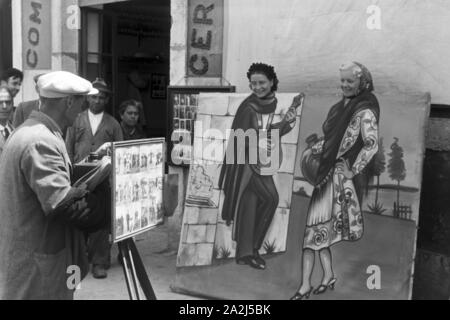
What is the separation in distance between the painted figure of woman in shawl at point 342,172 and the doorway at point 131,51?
118 inches

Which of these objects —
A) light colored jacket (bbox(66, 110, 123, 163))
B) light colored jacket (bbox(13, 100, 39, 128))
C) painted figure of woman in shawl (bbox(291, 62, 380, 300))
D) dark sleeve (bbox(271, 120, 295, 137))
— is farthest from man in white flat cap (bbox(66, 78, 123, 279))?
painted figure of woman in shawl (bbox(291, 62, 380, 300))

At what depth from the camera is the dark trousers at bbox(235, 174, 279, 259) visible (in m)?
4.77

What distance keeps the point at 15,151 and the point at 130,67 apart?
20.7 ft

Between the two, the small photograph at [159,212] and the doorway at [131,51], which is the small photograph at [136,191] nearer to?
the small photograph at [159,212]

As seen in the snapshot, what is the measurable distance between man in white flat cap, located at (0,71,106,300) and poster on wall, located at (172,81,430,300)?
6.14 feet

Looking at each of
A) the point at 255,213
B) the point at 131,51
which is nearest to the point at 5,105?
the point at 255,213

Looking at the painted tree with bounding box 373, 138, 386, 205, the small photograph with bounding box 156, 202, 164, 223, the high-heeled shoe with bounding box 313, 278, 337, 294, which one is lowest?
the high-heeled shoe with bounding box 313, 278, 337, 294

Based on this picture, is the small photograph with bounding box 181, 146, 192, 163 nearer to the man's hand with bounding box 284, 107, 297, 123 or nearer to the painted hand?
the man's hand with bounding box 284, 107, 297, 123

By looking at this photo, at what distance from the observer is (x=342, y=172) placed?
4.42m

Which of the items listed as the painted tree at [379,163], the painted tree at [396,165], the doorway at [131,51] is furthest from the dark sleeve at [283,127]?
the doorway at [131,51]

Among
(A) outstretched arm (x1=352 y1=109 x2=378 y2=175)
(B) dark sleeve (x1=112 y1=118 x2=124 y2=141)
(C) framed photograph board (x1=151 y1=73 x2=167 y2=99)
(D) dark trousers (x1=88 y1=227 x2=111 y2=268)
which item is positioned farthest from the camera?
(C) framed photograph board (x1=151 y1=73 x2=167 y2=99)

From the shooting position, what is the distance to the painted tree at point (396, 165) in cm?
420
